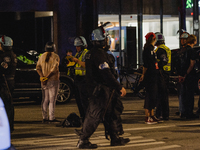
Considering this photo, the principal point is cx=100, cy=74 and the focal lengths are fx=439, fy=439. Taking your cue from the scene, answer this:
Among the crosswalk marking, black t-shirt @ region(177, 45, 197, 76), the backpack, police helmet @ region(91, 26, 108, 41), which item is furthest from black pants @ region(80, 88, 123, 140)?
black t-shirt @ region(177, 45, 197, 76)

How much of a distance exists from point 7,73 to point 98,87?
232cm

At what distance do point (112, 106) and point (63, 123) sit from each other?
7.55 ft

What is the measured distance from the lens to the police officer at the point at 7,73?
26.4ft

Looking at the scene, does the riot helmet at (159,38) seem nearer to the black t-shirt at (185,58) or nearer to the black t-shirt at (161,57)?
the black t-shirt at (161,57)

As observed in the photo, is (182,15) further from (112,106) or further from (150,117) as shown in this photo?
(112,106)

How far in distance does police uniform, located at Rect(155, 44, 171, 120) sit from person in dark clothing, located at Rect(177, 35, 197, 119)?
478 millimetres

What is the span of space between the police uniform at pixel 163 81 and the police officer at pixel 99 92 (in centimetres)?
284

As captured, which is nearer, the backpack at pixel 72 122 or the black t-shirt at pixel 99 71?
the black t-shirt at pixel 99 71

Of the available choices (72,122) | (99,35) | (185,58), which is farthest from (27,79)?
(99,35)

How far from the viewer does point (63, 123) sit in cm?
878

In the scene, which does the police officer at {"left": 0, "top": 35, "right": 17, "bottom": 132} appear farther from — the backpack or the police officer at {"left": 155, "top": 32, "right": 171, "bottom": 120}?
the police officer at {"left": 155, "top": 32, "right": 171, "bottom": 120}

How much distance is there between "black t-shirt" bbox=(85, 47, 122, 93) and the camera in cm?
642

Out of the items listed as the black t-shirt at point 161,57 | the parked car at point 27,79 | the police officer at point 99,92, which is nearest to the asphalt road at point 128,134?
the police officer at point 99,92

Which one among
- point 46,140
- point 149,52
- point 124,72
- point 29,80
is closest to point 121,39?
point 124,72
